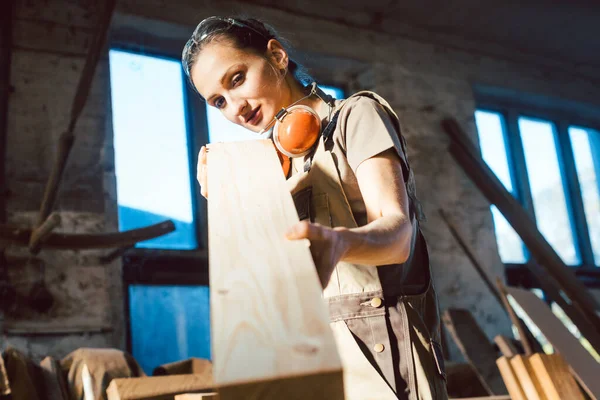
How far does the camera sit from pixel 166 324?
4.42 meters

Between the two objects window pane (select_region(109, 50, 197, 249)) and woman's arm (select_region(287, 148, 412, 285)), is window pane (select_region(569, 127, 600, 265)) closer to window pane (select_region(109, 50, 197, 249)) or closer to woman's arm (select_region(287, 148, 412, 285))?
window pane (select_region(109, 50, 197, 249))

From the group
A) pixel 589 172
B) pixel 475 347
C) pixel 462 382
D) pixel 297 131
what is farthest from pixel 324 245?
pixel 589 172

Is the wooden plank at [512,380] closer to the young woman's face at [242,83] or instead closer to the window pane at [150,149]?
the young woman's face at [242,83]

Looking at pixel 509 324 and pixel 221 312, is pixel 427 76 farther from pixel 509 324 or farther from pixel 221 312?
pixel 221 312

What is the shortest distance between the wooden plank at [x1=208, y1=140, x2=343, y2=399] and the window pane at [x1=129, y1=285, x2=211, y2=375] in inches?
133

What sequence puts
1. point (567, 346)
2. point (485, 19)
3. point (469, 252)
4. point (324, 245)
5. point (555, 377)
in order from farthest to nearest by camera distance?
point (485, 19), point (469, 252), point (567, 346), point (555, 377), point (324, 245)

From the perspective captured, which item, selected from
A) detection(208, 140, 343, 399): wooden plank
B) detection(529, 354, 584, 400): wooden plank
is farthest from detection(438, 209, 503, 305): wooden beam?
detection(208, 140, 343, 399): wooden plank

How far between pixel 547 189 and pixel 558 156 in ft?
1.48

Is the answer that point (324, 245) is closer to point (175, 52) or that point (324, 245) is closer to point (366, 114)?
point (366, 114)

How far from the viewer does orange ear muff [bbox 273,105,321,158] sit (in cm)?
134

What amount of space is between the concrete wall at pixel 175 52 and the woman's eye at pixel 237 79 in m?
2.74

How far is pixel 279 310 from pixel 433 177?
195 inches

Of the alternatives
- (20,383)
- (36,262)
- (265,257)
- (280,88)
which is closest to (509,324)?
(36,262)

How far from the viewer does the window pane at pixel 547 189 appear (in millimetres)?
6492
